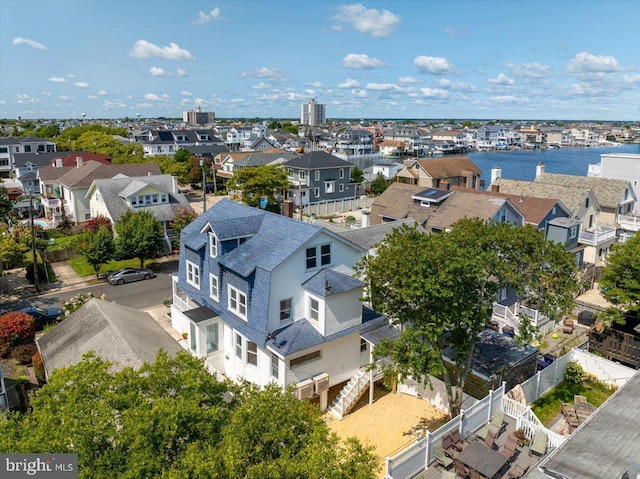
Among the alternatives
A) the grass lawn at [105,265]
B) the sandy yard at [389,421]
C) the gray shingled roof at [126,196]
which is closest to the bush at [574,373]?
the sandy yard at [389,421]

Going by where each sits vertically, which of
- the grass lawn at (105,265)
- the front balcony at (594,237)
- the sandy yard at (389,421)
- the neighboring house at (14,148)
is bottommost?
the sandy yard at (389,421)

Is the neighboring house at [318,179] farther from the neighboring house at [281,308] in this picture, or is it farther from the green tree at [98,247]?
the neighboring house at [281,308]

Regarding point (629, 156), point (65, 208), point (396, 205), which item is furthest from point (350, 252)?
point (65, 208)

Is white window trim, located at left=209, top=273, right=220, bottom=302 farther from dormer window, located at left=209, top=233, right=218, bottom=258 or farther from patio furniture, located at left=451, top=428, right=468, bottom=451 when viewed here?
patio furniture, located at left=451, top=428, right=468, bottom=451

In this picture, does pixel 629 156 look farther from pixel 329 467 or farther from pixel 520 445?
pixel 329 467

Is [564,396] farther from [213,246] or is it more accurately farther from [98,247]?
[98,247]

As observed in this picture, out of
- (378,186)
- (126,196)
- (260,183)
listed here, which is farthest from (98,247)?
(378,186)
